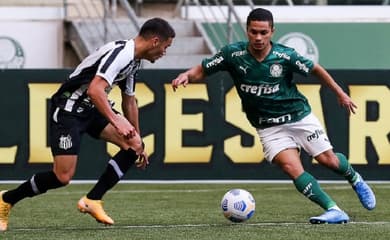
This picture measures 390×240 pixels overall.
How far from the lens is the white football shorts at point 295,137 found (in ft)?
37.6

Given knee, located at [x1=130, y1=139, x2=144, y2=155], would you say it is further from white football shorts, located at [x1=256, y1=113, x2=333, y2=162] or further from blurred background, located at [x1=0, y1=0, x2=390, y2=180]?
blurred background, located at [x1=0, y1=0, x2=390, y2=180]

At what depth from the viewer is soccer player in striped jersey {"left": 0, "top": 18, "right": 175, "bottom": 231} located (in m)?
10.7

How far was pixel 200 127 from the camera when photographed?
57.2 ft

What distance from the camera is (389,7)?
23.2 metres

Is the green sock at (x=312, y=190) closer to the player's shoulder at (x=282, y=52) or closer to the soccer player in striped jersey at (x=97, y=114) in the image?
the player's shoulder at (x=282, y=52)

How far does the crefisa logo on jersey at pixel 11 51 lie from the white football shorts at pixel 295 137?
1104cm

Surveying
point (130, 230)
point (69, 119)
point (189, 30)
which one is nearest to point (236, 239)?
point (130, 230)

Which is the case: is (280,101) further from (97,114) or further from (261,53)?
(97,114)

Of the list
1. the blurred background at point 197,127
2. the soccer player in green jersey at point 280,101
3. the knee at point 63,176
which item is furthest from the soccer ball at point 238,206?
the blurred background at point 197,127

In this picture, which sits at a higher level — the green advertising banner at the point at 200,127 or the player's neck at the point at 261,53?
the player's neck at the point at 261,53

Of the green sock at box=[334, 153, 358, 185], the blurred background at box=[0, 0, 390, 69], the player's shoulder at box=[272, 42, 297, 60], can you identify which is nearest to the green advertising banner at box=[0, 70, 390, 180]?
the blurred background at box=[0, 0, 390, 69]

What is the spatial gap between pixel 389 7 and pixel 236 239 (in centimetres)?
1388

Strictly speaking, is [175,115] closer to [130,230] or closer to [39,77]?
[39,77]

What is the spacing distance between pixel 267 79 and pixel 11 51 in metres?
11.4
